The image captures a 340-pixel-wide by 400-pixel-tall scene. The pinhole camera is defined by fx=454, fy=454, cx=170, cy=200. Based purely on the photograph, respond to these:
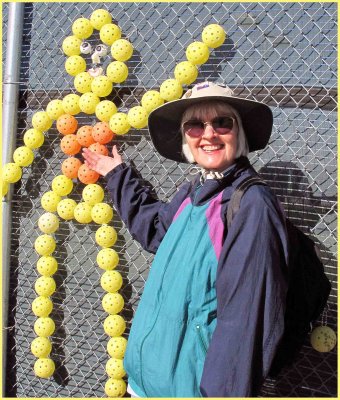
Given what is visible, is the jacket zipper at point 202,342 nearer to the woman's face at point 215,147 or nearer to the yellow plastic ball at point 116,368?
the woman's face at point 215,147

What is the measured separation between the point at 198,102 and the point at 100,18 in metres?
0.95

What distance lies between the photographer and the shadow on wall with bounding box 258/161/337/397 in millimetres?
2072

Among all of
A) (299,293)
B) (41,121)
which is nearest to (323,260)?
(299,293)

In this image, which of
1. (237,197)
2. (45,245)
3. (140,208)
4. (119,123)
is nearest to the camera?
(237,197)

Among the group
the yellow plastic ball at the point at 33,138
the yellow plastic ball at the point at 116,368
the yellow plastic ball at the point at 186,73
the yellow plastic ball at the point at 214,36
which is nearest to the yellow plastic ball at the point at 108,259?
the yellow plastic ball at the point at 116,368

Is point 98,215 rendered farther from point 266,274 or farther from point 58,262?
point 266,274

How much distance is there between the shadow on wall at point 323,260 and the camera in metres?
2.07

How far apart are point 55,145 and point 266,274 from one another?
1651 millimetres

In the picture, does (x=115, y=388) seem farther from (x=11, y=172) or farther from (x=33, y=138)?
(x=33, y=138)

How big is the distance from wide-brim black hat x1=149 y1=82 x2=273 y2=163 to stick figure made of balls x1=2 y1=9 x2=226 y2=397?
0.20 m

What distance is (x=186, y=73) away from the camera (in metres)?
2.06

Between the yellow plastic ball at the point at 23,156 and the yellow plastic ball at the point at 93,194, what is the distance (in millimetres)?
418

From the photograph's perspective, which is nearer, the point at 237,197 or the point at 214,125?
the point at 237,197

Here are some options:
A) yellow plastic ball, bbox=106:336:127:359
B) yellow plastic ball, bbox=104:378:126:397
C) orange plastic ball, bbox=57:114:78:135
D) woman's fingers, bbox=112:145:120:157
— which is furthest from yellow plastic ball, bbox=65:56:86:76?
yellow plastic ball, bbox=104:378:126:397
